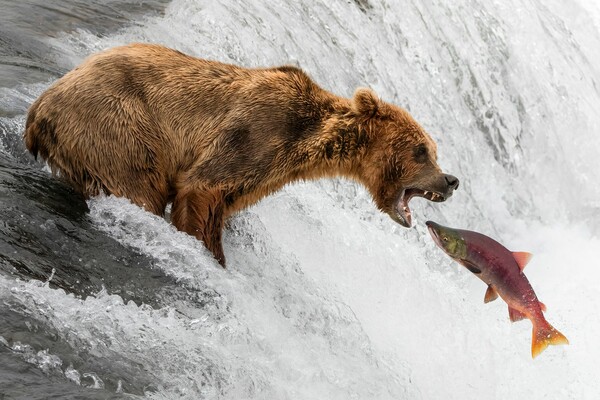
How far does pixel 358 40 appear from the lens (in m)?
8.77

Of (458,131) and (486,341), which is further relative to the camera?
(458,131)

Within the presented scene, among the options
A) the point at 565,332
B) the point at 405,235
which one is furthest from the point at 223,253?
the point at 565,332

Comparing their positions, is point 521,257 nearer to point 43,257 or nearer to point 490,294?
point 490,294

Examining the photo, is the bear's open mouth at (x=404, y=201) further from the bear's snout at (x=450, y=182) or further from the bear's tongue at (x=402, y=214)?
the bear's snout at (x=450, y=182)

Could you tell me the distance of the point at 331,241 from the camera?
6645 mm

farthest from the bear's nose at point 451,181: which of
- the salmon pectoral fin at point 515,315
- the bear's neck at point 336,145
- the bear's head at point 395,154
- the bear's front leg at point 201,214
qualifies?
the bear's front leg at point 201,214

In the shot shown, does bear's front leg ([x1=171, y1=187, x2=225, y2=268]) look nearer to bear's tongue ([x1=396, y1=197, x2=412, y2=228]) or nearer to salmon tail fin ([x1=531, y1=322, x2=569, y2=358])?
bear's tongue ([x1=396, y1=197, x2=412, y2=228])

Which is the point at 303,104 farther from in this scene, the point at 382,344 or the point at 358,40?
the point at 358,40

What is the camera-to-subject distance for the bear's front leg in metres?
5.12

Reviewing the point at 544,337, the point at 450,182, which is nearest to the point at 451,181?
the point at 450,182

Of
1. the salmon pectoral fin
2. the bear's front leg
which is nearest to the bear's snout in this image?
the salmon pectoral fin

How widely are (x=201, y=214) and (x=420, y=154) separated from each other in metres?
1.27

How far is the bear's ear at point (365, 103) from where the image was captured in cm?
546

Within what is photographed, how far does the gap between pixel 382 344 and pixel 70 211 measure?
205cm
